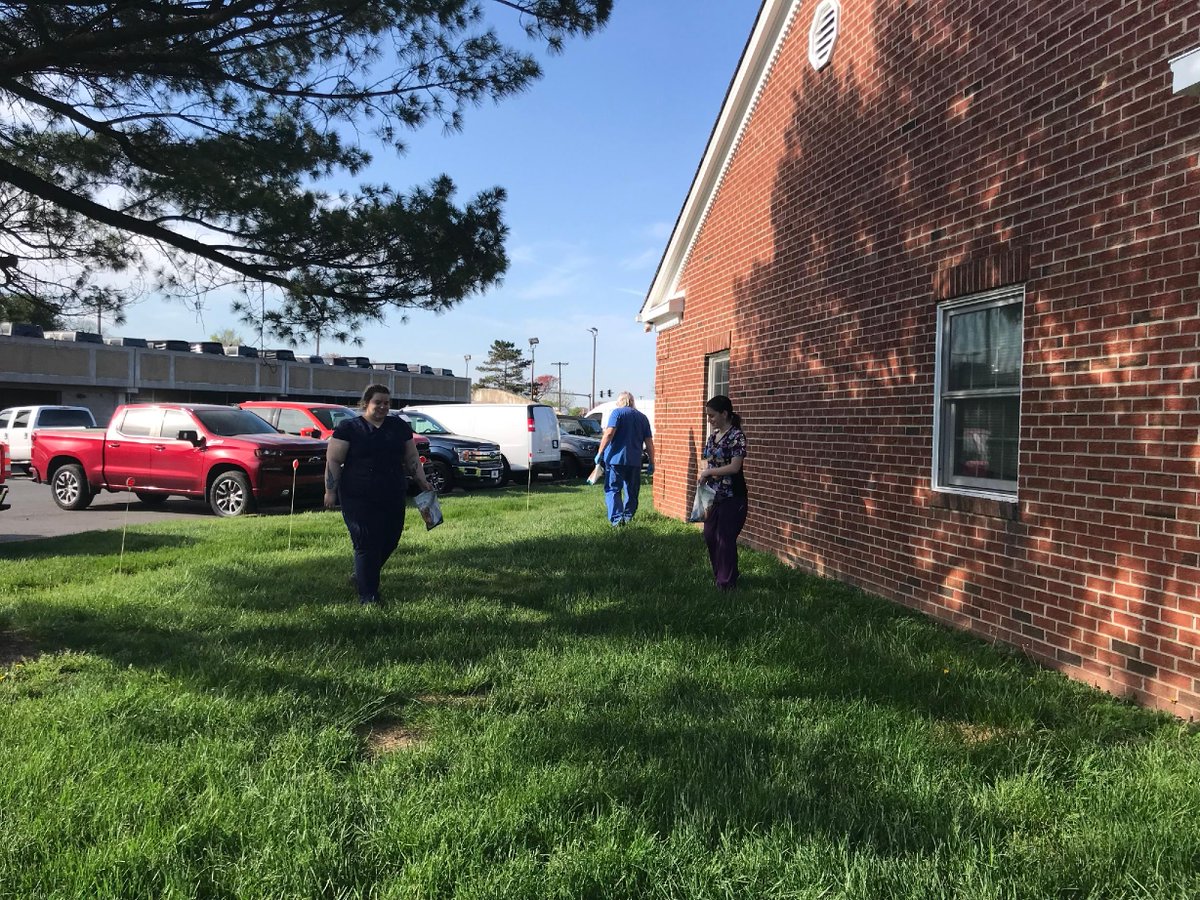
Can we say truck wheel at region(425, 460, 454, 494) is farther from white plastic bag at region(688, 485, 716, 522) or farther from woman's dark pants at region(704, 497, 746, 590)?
woman's dark pants at region(704, 497, 746, 590)

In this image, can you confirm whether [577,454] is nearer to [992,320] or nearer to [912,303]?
[912,303]

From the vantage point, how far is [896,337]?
21.4ft

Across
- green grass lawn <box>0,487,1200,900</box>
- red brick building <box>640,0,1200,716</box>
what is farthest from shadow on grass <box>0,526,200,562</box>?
red brick building <box>640,0,1200,716</box>

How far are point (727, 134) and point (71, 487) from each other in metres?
12.3

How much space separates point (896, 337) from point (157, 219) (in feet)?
18.5

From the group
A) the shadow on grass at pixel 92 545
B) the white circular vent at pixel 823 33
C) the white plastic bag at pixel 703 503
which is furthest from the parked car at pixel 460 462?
the white circular vent at pixel 823 33

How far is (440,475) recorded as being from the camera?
55.9ft

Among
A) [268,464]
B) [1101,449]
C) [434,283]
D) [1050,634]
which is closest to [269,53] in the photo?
[434,283]

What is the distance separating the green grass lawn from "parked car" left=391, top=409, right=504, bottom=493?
35.1 ft

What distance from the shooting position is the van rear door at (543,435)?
63.3 ft

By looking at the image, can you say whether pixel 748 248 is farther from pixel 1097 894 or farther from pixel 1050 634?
pixel 1097 894

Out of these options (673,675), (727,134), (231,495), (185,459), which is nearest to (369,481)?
(673,675)

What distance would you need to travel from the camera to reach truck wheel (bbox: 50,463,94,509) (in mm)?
14109

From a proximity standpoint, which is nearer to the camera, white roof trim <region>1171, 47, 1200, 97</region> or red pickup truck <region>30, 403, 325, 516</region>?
white roof trim <region>1171, 47, 1200, 97</region>
